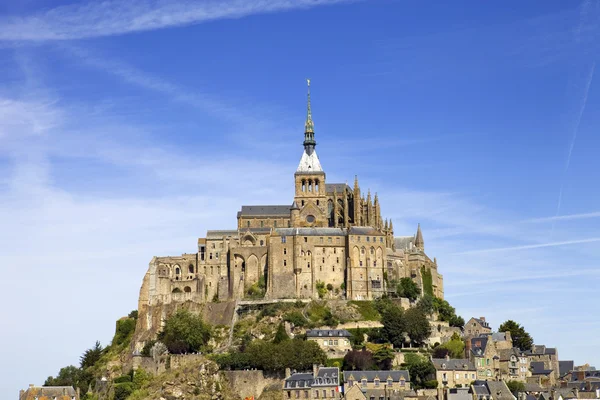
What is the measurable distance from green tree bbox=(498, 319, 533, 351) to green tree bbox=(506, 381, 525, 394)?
1164 centimetres

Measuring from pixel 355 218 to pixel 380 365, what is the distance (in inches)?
1008

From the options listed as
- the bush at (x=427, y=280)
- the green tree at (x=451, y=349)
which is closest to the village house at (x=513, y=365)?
the green tree at (x=451, y=349)

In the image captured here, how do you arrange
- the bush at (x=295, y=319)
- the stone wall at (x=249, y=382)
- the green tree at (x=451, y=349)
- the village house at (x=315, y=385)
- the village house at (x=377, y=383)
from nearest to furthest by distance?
the village house at (x=377, y=383), the village house at (x=315, y=385), the stone wall at (x=249, y=382), the green tree at (x=451, y=349), the bush at (x=295, y=319)

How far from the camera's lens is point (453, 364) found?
3620 inches

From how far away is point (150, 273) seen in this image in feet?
371

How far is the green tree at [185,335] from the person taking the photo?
10188 centimetres

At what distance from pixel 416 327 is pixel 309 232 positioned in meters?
17.9

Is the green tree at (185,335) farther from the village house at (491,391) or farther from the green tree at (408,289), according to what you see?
the village house at (491,391)

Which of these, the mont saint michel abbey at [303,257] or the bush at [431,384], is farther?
the mont saint michel abbey at [303,257]

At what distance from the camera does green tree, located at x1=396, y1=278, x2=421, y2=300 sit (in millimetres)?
108438

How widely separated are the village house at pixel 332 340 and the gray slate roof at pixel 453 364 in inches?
389

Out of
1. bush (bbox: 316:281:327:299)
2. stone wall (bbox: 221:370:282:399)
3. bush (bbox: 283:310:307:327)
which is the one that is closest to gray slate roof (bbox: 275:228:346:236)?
bush (bbox: 316:281:327:299)

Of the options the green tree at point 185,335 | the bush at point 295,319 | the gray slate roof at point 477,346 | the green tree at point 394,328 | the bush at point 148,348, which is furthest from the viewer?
the bush at point 148,348

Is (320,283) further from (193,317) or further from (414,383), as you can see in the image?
(414,383)
